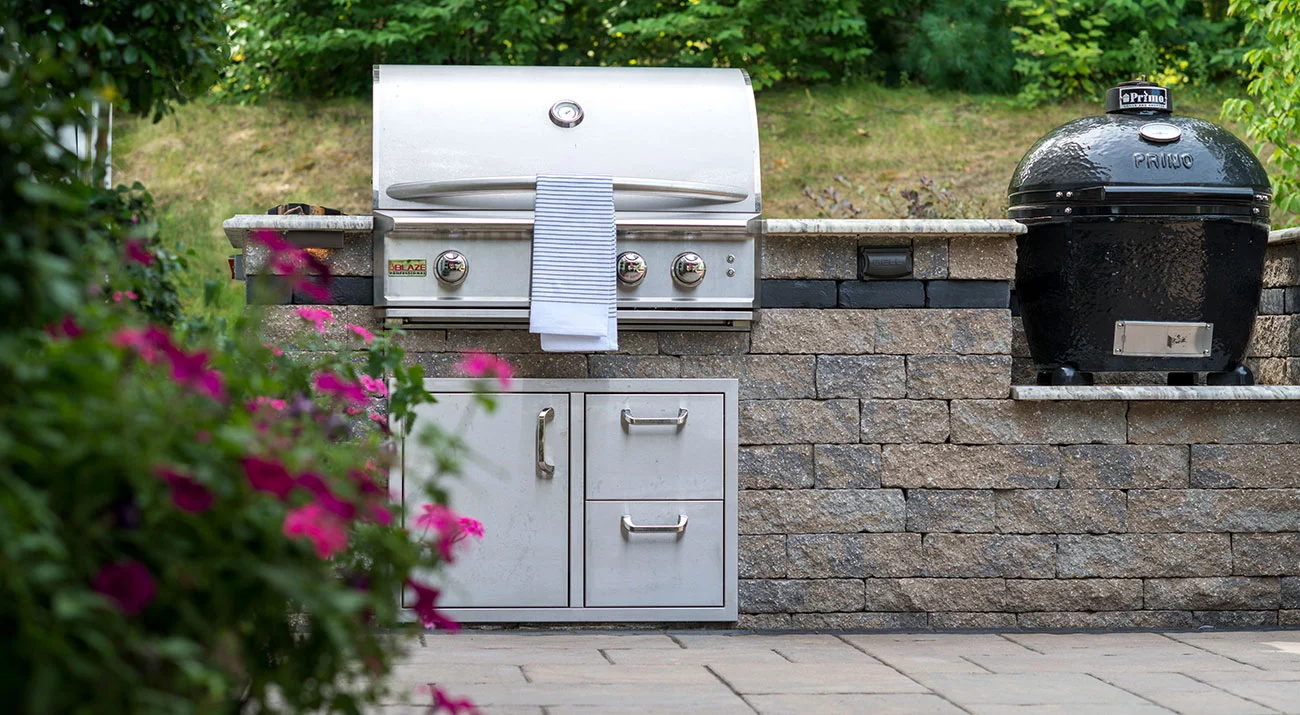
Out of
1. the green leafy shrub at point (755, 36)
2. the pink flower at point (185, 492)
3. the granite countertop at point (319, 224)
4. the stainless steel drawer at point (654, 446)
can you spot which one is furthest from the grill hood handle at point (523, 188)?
the green leafy shrub at point (755, 36)

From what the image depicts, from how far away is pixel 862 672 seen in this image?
325 centimetres

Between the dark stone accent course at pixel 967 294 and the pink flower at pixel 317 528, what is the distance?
288cm

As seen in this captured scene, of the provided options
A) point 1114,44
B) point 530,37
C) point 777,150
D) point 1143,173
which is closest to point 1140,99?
point 1143,173

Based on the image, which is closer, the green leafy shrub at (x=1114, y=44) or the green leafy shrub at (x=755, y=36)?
the green leafy shrub at (x=755, y=36)

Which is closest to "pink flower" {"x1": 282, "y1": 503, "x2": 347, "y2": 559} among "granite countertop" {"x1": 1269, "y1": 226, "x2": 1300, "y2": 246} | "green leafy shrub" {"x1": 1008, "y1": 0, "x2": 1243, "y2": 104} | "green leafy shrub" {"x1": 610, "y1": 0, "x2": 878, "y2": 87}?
"granite countertop" {"x1": 1269, "y1": 226, "x2": 1300, "y2": 246}

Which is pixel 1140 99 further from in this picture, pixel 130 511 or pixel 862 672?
pixel 130 511

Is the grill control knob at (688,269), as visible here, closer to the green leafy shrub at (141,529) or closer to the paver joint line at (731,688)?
the paver joint line at (731,688)

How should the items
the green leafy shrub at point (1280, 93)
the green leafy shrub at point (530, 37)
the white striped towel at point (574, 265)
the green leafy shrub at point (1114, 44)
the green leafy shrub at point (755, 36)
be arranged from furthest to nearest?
the green leafy shrub at point (1114, 44) → the green leafy shrub at point (755, 36) → the green leafy shrub at point (530, 37) → the green leafy shrub at point (1280, 93) → the white striped towel at point (574, 265)

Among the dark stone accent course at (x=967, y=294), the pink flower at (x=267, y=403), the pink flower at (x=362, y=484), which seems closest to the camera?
the pink flower at (x=362, y=484)

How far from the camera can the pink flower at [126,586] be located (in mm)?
1172

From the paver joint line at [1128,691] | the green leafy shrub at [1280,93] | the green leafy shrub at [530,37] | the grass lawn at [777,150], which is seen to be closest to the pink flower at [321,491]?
the paver joint line at [1128,691]

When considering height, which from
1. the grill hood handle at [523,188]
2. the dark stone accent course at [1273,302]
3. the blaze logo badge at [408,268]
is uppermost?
the grill hood handle at [523,188]

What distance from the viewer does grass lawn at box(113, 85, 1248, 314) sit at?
8734mm

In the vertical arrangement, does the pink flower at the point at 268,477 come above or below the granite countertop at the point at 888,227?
below
